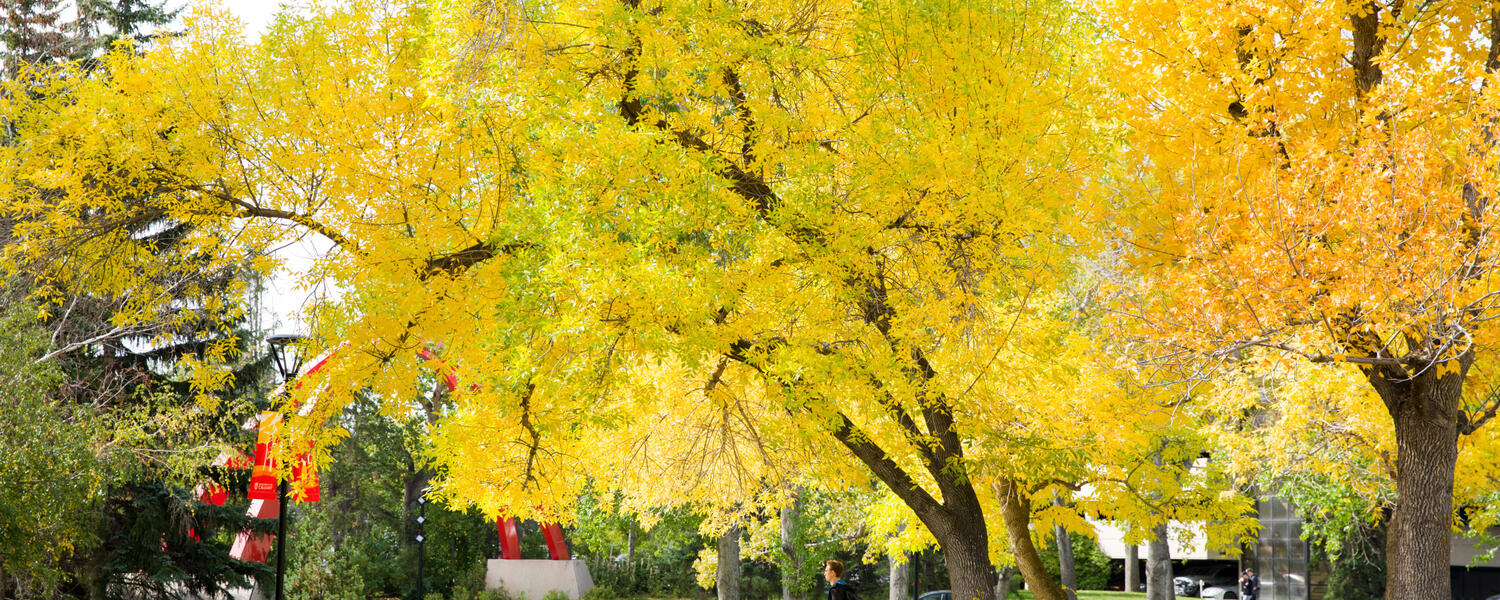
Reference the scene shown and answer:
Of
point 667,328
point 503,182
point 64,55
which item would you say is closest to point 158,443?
point 64,55

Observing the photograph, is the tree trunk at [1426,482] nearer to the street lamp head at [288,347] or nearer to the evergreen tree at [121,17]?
the street lamp head at [288,347]

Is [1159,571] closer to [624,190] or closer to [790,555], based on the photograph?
[790,555]

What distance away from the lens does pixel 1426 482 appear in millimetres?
10242

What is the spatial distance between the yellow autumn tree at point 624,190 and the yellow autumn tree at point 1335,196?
0.87 metres

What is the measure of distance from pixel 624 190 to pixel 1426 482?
7718 millimetres

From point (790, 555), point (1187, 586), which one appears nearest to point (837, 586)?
point (790, 555)

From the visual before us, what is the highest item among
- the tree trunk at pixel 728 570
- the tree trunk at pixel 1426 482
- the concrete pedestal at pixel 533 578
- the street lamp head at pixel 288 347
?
the street lamp head at pixel 288 347

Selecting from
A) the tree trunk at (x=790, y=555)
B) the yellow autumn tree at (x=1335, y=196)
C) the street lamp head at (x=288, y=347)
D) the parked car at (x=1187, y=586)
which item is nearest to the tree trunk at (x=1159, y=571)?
the tree trunk at (x=790, y=555)

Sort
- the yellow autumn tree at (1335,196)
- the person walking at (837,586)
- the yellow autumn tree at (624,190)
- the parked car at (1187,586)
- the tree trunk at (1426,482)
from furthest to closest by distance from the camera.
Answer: the parked car at (1187,586) < the person walking at (837,586) < the tree trunk at (1426,482) < the yellow autumn tree at (1335,196) < the yellow autumn tree at (624,190)

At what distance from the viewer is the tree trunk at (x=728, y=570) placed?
24172mm

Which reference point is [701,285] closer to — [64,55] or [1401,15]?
[1401,15]

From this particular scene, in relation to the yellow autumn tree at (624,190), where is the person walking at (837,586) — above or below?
below

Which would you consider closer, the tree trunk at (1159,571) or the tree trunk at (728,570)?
the tree trunk at (728,570)

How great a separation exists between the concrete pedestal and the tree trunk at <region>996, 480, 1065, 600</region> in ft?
58.0
